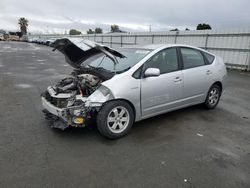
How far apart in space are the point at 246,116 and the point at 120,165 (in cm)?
343

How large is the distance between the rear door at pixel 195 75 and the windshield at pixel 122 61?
97 centimetres

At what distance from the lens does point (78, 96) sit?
333 cm

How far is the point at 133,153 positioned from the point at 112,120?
2.12 ft

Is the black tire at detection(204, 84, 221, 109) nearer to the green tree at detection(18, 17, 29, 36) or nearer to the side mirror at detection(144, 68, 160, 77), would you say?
the side mirror at detection(144, 68, 160, 77)

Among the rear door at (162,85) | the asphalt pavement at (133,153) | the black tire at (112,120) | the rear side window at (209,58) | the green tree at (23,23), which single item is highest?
the green tree at (23,23)

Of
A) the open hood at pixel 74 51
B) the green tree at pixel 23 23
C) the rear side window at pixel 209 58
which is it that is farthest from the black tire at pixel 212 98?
the green tree at pixel 23 23

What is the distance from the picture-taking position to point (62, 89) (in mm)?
3607

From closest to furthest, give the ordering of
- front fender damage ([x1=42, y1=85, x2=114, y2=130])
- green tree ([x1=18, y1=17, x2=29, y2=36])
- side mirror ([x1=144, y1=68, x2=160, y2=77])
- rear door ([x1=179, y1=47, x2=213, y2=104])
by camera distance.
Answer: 1. front fender damage ([x1=42, y1=85, x2=114, y2=130])
2. side mirror ([x1=144, y1=68, x2=160, y2=77])
3. rear door ([x1=179, y1=47, x2=213, y2=104])
4. green tree ([x1=18, y1=17, x2=29, y2=36])

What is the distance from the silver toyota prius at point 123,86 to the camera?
10.4 feet

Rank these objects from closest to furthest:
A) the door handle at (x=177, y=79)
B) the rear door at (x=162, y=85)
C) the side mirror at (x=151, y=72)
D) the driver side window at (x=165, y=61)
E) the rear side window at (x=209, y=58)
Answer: the side mirror at (x=151, y=72)
the rear door at (x=162, y=85)
the driver side window at (x=165, y=61)
the door handle at (x=177, y=79)
the rear side window at (x=209, y=58)

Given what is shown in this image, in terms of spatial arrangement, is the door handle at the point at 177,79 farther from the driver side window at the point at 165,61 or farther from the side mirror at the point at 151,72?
the side mirror at the point at 151,72

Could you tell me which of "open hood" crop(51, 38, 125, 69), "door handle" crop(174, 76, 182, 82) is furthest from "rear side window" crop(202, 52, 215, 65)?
"open hood" crop(51, 38, 125, 69)

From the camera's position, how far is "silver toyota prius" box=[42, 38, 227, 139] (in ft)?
10.4

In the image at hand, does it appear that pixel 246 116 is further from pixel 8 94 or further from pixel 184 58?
pixel 8 94
